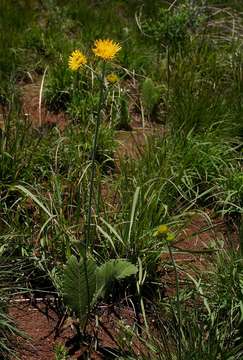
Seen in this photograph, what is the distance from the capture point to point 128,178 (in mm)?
Result: 3404

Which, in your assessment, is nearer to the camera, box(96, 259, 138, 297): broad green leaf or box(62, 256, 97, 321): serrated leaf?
box(62, 256, 97, 321): serrated leaf

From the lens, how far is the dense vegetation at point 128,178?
266 cm

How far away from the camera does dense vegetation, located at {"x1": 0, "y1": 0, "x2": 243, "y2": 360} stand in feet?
8.73

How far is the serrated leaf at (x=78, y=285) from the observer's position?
102 inches

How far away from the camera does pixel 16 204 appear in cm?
319

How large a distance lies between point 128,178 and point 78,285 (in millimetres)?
907

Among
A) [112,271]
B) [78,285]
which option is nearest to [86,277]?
[78,285]

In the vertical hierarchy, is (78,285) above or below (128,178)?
below

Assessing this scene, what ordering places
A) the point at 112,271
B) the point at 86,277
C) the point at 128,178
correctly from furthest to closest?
the point at 128,178
the point at 112,271
the point at 86,277

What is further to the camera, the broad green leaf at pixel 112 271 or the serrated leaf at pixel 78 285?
the broad green leaf at pixel 112 271

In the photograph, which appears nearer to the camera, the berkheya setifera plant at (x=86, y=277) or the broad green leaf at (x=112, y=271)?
the berkheya setifera plant at (x=86, y=277)

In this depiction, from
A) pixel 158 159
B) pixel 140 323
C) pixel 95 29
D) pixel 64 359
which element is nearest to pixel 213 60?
pixel 95 29

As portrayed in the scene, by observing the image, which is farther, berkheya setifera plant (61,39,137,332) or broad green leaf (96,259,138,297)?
broad green leaf (96,259,138,297)

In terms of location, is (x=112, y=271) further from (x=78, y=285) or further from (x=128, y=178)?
(x=128, y=178)
